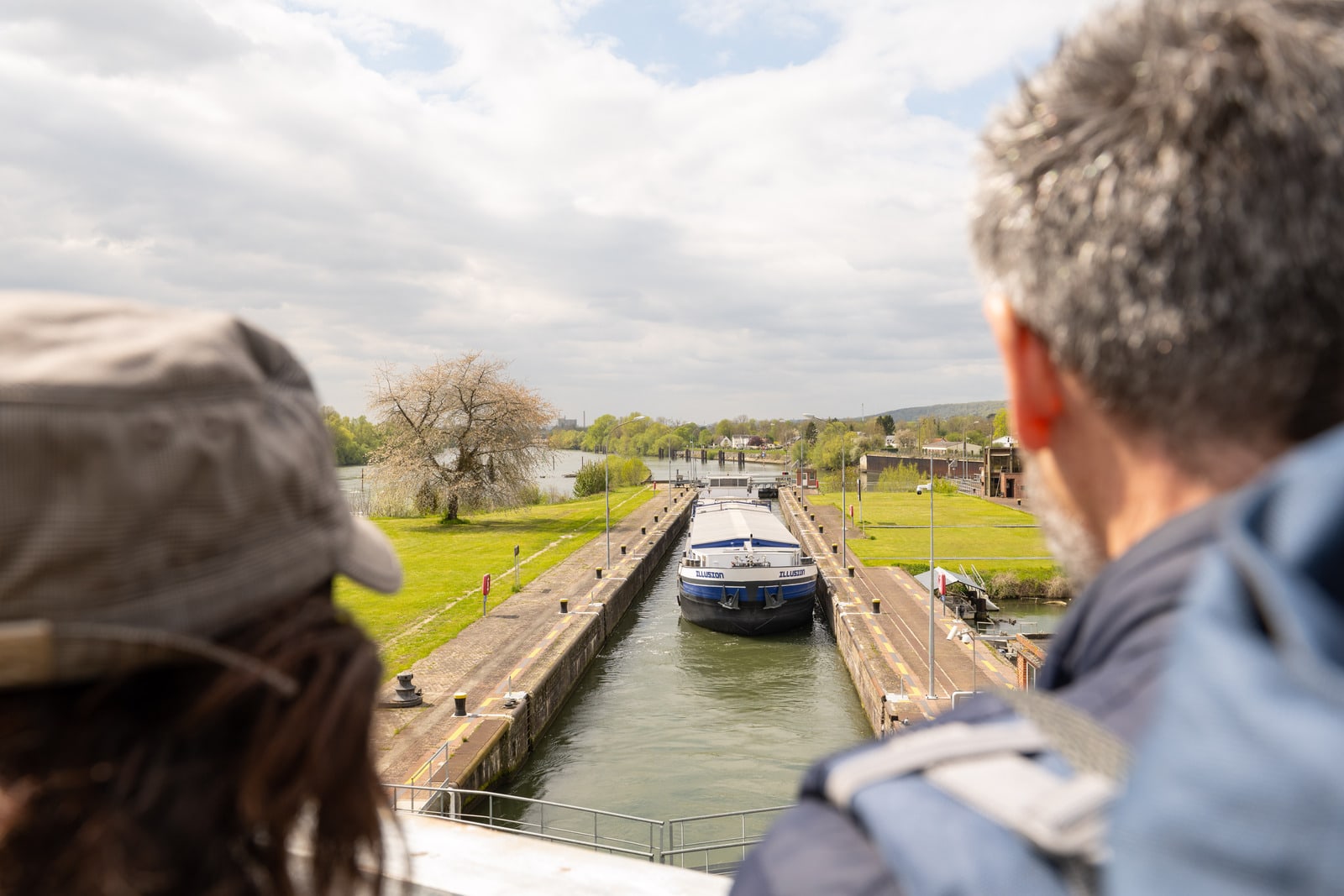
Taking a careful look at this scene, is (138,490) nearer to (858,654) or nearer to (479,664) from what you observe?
(479,664)

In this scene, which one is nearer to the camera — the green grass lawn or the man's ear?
the man's ear

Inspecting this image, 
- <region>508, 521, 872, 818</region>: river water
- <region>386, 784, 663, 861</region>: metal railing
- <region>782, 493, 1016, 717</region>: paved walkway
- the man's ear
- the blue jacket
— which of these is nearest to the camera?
the blue jacket

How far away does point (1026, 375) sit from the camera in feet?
3.52

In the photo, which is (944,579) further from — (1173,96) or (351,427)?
(351,427)

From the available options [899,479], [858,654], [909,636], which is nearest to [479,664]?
[858,654]

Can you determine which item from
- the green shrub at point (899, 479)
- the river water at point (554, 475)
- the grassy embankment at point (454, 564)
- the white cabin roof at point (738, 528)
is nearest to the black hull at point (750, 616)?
the white cabin roof at point (738, 528)

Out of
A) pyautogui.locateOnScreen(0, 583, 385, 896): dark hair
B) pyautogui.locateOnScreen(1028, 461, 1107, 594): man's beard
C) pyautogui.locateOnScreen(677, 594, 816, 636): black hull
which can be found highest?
pyautogui.locateOnScreen(1028, 461, 1107, 594): man's beard

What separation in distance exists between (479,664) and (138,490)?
18734mm

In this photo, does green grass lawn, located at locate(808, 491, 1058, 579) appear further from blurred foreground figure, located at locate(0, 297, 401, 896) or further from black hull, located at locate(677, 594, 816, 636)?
blurred foreground figure, located at locate(0, 297, 401, 896)

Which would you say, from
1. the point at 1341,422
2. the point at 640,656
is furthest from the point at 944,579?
the point at 1341,422

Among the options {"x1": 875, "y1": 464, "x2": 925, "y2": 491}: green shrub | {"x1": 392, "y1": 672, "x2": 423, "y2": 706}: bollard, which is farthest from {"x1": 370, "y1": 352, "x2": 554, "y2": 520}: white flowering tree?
{"x1": 875, "y1": 464, "x2": 925, "y2": 491}: green shrub

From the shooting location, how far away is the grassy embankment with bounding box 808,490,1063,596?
35156 millimetres

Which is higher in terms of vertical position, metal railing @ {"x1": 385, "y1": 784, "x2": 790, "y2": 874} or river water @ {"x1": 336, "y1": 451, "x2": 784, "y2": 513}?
river water @ {"x1": 336, "y1": 451, "x2": 784, "y2": 513}

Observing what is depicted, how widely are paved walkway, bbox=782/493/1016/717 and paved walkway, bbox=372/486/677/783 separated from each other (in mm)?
7952
